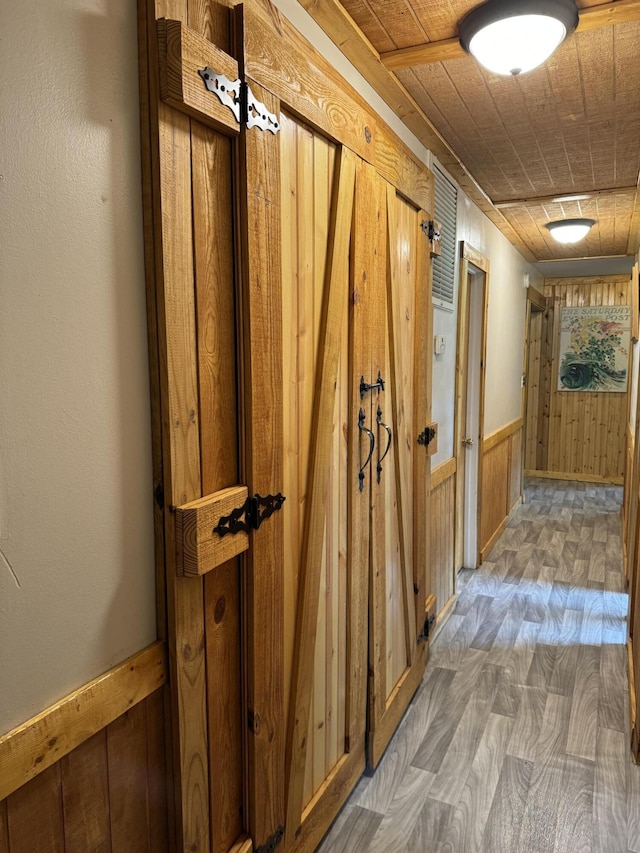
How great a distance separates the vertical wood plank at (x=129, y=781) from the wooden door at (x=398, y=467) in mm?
1039

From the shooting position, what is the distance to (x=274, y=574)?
136 centimetres

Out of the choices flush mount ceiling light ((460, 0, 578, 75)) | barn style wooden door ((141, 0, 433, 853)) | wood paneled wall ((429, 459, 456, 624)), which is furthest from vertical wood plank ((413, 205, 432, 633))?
flush mount ceiling light ((460, 0, 578, 75))

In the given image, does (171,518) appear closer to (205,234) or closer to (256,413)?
(256,413)

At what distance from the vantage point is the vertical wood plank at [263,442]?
1200 mm

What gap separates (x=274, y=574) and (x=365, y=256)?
39.4 inches

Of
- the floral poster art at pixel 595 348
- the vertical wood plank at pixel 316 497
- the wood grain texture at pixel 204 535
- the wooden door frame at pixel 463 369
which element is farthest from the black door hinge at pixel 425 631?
the floral poster art at pixel 595 348

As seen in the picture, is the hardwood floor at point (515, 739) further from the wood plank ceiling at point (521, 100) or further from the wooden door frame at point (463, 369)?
the wood plank ceiling at point (521, 100)

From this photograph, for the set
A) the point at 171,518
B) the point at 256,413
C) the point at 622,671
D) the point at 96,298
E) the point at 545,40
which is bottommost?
the point at 622,671

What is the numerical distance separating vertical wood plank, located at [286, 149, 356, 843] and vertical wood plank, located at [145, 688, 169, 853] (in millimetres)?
430

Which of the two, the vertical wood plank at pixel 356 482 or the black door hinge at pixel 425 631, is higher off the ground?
the vertical wood plank at pixel 356 482

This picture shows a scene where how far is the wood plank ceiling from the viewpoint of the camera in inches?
63.4

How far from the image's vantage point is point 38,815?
878 mm

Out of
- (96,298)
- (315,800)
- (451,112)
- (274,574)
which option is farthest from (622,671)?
(96,298)

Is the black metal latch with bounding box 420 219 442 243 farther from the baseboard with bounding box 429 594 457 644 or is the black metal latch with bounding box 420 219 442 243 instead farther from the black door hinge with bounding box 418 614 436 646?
the baseboard with bounding box 429 594 457 644
